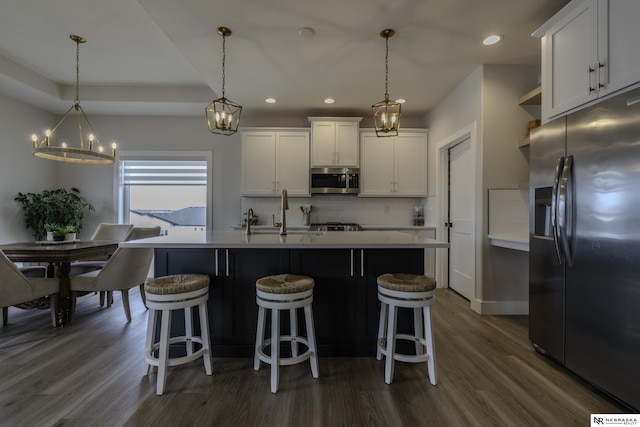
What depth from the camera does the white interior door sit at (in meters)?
3.49

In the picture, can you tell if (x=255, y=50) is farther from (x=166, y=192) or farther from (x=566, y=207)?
(x=166, y=192)

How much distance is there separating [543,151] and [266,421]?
8.61 feet

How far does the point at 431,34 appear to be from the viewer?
2654 millimetres

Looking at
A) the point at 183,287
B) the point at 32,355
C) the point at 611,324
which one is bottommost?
the point at 32,355

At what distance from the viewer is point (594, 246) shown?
1.71m

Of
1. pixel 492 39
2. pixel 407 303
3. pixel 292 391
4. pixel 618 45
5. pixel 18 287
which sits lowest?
pixel 292 391

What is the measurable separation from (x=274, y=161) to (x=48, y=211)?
348 cm

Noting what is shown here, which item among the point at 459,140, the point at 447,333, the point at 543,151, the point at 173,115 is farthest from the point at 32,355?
the point at 459,140

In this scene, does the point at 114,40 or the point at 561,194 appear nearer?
the point at 561,194

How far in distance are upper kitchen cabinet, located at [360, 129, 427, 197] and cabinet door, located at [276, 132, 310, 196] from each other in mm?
931

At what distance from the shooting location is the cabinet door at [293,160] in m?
4.68

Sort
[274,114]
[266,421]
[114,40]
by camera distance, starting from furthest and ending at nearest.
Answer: [274,114], [114,40], [266,421]

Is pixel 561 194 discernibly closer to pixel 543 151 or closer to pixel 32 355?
pixel 543 151

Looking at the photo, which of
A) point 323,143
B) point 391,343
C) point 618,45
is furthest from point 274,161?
point 618,45
